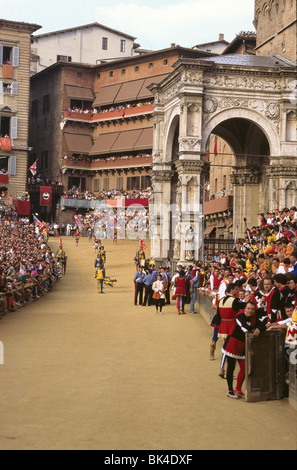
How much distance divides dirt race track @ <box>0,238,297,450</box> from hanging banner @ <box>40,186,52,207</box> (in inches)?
1877

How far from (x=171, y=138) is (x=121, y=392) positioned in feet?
85.8

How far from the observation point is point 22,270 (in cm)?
2834

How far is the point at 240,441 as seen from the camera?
9180 millimetres

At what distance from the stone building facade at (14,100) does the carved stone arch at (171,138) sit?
3193 cm

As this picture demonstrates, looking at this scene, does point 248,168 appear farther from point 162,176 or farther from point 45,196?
point 45,196

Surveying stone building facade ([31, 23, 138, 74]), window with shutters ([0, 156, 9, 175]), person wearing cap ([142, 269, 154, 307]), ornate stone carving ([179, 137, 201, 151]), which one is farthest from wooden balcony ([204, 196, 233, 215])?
stone building facade ([31, 23, 138, 74])

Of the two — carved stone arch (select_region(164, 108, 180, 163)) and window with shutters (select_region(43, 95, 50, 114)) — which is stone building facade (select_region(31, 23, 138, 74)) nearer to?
window with shutters (select_region(43, 95, 50, 114))

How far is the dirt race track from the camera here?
9.26 meters

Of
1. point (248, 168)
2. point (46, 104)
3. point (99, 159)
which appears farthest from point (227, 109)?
point (46, 104)

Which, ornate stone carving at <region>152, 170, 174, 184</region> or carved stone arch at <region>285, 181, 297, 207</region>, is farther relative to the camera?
ornate stone carving at <region>152, 170, 174, 184</region>

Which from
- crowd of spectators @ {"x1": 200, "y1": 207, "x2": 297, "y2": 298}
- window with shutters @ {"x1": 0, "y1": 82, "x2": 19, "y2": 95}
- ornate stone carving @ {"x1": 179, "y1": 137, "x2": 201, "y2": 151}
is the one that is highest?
window with shutters @ {"x1": 0, "y1": 82, "x2": 19, "y2": 95}

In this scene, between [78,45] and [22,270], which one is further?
[78,45]

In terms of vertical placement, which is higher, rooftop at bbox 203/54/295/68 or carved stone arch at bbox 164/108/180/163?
rooftop at bbox 203/54/295/68

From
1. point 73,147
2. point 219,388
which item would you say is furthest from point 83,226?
point 219,388
